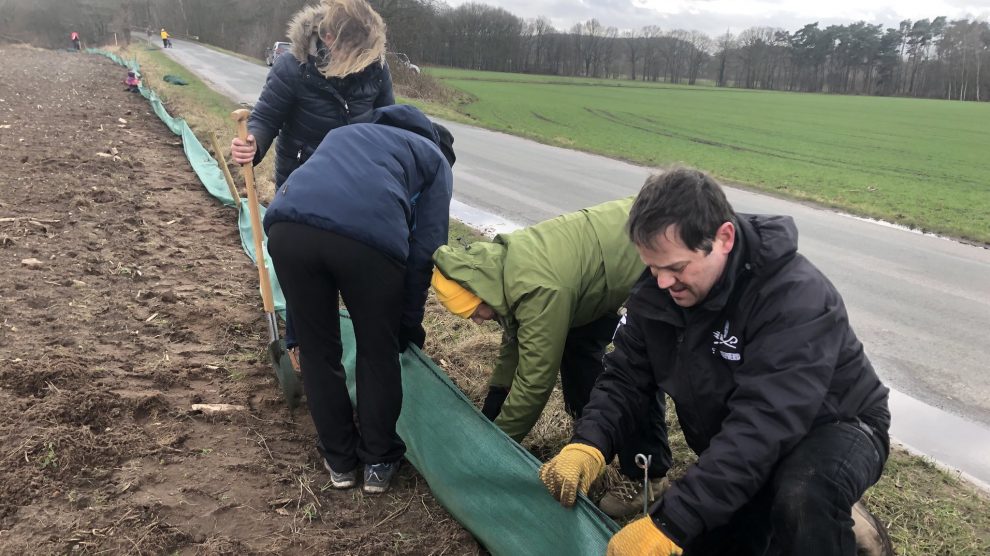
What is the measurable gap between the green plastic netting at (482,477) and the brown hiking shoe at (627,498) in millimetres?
667

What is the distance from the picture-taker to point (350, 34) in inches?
121

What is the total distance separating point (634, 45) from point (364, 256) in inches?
4017

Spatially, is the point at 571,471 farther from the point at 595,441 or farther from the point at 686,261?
the point at 686,261

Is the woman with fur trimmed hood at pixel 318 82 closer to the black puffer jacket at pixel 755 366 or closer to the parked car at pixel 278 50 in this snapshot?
the parked car at pixel 278 50

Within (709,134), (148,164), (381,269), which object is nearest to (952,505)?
(381,269)

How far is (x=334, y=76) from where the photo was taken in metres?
3.24

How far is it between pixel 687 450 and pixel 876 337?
2.79 m

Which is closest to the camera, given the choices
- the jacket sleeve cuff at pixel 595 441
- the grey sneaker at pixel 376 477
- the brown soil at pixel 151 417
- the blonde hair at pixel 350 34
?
the jacket sleeve cuff at pixel 595 441

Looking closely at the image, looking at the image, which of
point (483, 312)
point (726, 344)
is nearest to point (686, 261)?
point (726, 344)

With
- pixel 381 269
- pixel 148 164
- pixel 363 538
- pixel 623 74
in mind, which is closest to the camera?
pixel 381 269

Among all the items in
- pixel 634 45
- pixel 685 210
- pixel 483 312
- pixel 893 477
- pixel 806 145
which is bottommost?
pixel 893 477

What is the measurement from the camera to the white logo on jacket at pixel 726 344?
2.02 metres

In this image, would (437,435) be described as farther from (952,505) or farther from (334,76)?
(952,505)

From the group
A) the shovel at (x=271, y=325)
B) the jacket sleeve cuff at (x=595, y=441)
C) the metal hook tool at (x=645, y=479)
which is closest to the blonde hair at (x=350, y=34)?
the shovel at (x=271, y=325)
